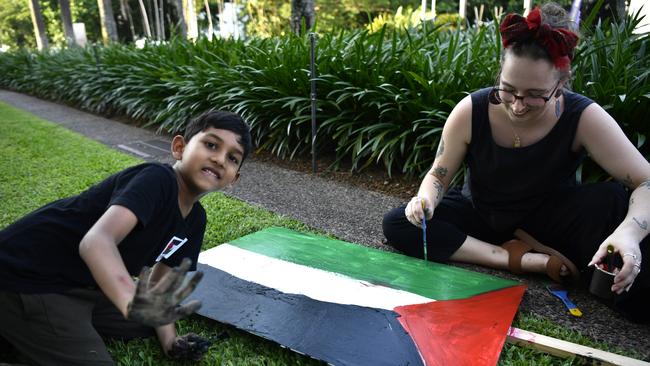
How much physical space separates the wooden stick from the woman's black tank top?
0.65 meters

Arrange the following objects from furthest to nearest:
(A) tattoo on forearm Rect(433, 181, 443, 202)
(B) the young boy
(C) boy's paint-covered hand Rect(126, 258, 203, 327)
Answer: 1. (A) tattoo on forearm Rect(433, 181, 443, 202)
2. (B) the young boy
3. (C) boy's paint-covered hand Rect(126, 258, 203, 327)

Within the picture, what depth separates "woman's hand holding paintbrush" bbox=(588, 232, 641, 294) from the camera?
155 centimetres

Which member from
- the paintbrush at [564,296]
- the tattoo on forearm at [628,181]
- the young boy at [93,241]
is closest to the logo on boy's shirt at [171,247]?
the young boy at [93,241]

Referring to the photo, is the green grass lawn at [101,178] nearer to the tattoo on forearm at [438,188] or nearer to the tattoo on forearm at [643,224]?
the tattoo on forearm at [643,224]

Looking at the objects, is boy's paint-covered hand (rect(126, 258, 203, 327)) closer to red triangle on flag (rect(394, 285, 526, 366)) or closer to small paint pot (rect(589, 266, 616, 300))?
red triangle on flag (rect(394, 285, 526, 366))

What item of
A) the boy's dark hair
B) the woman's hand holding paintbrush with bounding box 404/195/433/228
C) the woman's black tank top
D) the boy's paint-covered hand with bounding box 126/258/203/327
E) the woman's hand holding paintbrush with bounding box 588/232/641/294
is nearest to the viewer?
the boy's paint-covered hand with bounding box 126/258/203/327

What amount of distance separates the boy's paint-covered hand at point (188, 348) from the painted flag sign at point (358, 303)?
18 centimetres

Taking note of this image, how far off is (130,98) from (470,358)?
6282 millimetres

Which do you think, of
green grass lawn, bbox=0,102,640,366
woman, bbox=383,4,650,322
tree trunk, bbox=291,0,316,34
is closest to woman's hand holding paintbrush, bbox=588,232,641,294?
woman, bbox=383,4,650,322

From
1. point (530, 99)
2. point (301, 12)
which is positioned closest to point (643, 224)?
point (530, 99)

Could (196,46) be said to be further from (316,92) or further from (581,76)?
(581,76)

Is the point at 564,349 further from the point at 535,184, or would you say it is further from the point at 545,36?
the point at 545,36

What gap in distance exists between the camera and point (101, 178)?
394cm

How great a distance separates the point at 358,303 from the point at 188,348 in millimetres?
661
